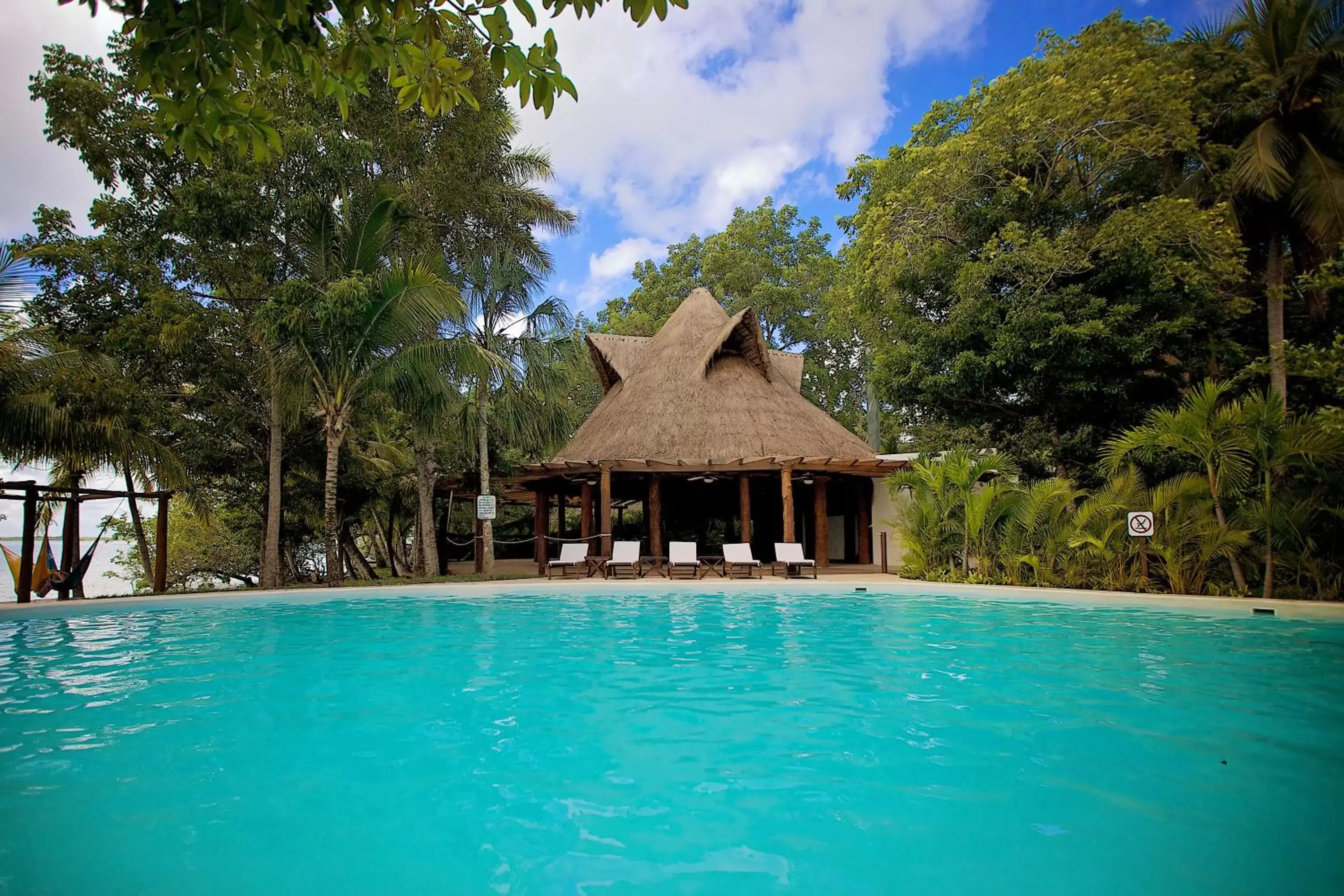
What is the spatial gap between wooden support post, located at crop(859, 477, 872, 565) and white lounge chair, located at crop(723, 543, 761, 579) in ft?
13.6

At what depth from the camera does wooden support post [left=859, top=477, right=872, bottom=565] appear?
56.1 feet

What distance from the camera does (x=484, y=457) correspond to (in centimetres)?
1500

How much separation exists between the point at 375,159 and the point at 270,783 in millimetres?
14821

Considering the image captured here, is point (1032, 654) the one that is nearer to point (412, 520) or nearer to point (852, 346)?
point (412, 520)

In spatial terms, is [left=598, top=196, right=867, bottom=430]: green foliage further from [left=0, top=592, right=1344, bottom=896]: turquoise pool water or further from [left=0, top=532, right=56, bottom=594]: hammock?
[left=0, top=592, right=1344, bottom=896]: turquoise pool water

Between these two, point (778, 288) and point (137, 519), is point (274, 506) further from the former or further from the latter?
point (778, 288)

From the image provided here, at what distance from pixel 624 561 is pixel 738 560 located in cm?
224

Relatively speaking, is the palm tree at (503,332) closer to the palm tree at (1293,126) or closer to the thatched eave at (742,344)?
the thatched eave at (742,344)

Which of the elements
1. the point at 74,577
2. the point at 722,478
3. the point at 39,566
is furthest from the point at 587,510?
the point at 39,566

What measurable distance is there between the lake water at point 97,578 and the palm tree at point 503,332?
1080 cm

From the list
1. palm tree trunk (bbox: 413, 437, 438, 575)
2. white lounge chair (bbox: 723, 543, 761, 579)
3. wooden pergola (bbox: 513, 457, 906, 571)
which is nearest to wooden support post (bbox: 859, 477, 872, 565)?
wooden pergola (bbox: 513, 457, 906, 571)

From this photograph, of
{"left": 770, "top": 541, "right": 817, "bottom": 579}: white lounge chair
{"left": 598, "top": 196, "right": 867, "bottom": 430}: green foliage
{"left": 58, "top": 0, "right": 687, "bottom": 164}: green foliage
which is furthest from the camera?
{"left": 598, "top": 196, "right": 867, "bottom": 430}: green foliage

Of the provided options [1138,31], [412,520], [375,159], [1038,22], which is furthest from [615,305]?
[1138,31]

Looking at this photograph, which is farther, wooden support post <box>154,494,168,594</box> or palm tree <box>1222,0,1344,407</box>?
palm tree <box>1222,0,1344,407</box>
